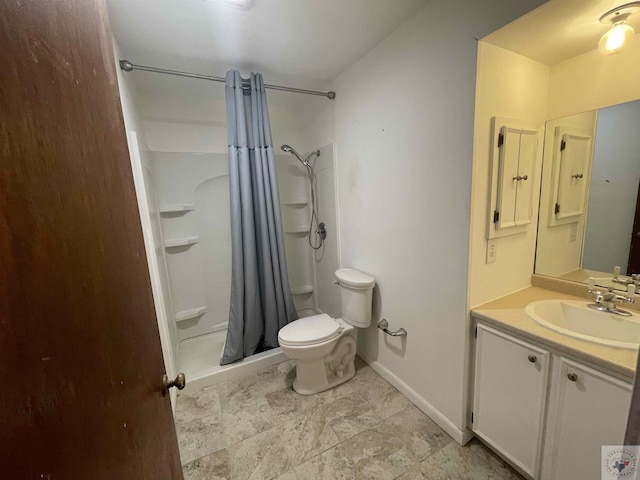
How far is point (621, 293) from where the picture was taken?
130 centimetres

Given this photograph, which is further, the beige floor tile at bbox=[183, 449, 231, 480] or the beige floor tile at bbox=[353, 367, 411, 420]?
→ the beige floor tile at bbox=[353, 367, 411, 420]

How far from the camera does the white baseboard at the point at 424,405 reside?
1.50 meters

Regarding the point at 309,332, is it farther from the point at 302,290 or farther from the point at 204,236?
the point at 204,236

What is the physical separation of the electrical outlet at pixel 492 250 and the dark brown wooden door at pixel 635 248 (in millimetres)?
591

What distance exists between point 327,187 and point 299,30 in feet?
4.08

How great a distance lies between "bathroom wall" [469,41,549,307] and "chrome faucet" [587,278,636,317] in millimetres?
344

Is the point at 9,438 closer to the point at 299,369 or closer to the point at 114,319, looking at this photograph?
the point at 114,319

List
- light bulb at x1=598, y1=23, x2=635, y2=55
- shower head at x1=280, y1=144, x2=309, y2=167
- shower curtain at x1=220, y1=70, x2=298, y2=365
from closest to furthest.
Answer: light bulb at x1=598, y1=23, x2=635, y2=55, shower curtain at x1=220, y1=70, x2=298, y2=365, shower head at x1=280, y1=144, x2=309, y2=167

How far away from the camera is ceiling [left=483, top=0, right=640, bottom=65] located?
40.1 inches

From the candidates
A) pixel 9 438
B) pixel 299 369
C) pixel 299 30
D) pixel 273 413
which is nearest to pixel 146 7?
pixel 299 30

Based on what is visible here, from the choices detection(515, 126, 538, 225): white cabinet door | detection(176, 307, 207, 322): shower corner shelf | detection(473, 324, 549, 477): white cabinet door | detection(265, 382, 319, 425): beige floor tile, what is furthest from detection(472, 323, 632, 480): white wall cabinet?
detection(176, 307, 207, 322): shower corner shelf

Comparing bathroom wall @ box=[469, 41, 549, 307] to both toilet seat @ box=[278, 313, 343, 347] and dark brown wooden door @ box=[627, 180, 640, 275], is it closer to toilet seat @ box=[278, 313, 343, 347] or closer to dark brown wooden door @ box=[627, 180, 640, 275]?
dark brown wooden door @ box=[627, 180, 640, 275]

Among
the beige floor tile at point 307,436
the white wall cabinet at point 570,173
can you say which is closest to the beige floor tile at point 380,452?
the beige floor tile at point 307,436

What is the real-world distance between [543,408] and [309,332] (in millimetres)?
1302
